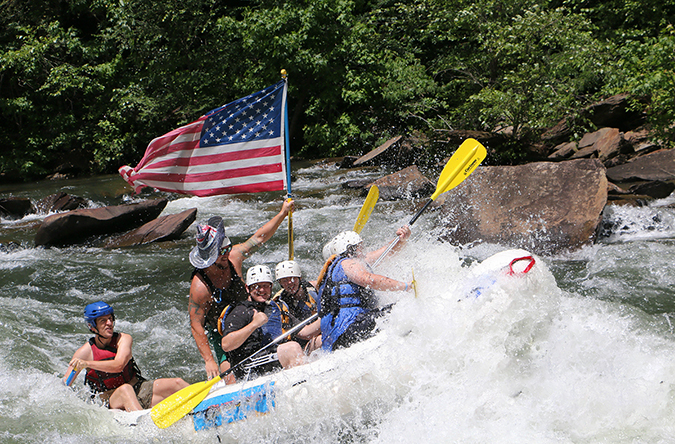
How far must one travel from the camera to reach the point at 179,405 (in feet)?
12.1

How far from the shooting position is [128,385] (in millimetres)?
4188

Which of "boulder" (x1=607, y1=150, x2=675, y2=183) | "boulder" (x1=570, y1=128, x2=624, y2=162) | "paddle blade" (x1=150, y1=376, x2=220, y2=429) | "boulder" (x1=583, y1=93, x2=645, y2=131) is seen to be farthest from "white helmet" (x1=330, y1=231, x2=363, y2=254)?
"boulder" (x1=583, y1=93, x2=645, y2=131)

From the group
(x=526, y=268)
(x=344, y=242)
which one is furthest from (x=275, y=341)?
(x=526, y=268)

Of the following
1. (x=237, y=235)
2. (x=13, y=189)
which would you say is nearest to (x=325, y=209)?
(x=237, y=235)

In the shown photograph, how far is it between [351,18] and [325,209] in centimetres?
815

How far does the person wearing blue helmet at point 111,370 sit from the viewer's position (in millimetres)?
4078

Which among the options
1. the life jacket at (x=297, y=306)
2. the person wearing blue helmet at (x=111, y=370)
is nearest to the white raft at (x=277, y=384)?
the person wearing blue helmet at (x=111, y=370)

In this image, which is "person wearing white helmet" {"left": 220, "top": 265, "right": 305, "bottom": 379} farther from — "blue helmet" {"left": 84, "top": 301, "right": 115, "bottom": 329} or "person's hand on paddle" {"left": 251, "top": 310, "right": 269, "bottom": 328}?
"blue helmet" {"left": 84, "top": 301, "right": 115, "bottom": 329}

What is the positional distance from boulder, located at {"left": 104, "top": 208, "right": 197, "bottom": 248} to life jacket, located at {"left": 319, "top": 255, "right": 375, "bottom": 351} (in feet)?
19.8

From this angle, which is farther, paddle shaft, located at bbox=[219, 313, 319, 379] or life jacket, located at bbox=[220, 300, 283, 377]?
life jacket, located at bbox=[220, 300, 283, 377]

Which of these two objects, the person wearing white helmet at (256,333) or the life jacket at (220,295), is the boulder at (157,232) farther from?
the person wearing white helmet at (256,333)

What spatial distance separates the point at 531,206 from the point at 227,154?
14.1 feet

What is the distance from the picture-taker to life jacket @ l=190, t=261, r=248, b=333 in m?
4.13

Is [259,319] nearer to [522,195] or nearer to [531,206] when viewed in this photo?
[531,206]
